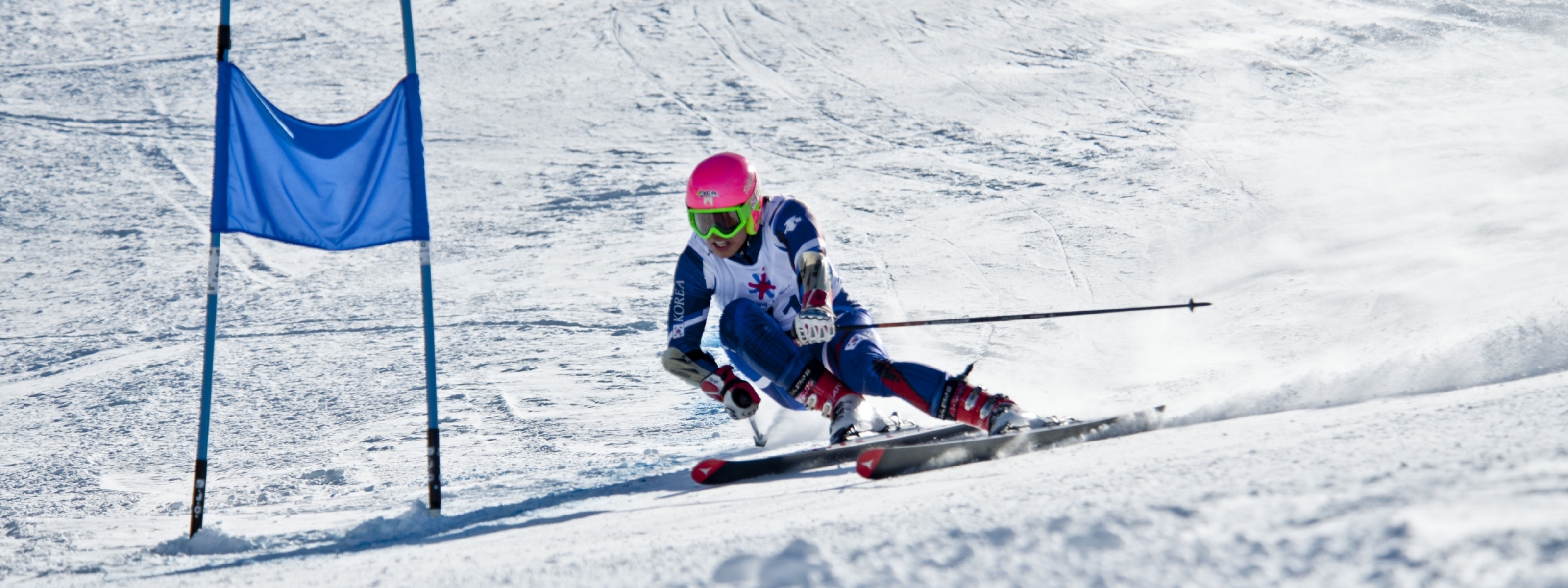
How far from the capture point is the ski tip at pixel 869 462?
3.42 metres

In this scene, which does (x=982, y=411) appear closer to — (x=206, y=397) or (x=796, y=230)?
(x=796, y=230)

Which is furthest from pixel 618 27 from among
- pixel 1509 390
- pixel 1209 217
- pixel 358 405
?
pixel 1509 390

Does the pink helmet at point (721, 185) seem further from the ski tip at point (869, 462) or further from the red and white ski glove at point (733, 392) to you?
the ski tip at point (869, 462)

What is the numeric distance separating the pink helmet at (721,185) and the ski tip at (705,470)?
38.5 inches

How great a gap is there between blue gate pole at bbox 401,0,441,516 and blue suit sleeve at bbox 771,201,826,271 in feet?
4.26

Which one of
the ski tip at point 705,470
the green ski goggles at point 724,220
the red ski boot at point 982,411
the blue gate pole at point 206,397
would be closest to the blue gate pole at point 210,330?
the blue gate pole at point 206,397

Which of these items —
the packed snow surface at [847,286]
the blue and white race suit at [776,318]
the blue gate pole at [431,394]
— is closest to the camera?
the packed snow surface at [847,286]

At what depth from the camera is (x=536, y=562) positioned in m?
2.48

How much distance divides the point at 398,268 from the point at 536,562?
6.34 m

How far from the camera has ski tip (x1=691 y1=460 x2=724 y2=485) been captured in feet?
12.7

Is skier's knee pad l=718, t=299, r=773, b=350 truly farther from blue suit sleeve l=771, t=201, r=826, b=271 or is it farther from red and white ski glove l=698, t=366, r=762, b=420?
blue suit sleeve l=771, t=201, r=826, b=271

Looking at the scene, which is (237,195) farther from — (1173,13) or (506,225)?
(1173,13)

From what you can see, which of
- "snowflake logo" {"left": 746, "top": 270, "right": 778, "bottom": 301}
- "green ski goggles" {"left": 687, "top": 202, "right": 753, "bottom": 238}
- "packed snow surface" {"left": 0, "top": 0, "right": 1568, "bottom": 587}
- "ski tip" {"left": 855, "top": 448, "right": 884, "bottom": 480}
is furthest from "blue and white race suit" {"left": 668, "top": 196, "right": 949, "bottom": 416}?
"ski tip" {"left": 855, "top": 448, "right": 884, "bottom": 480}

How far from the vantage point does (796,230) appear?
4410 mm
